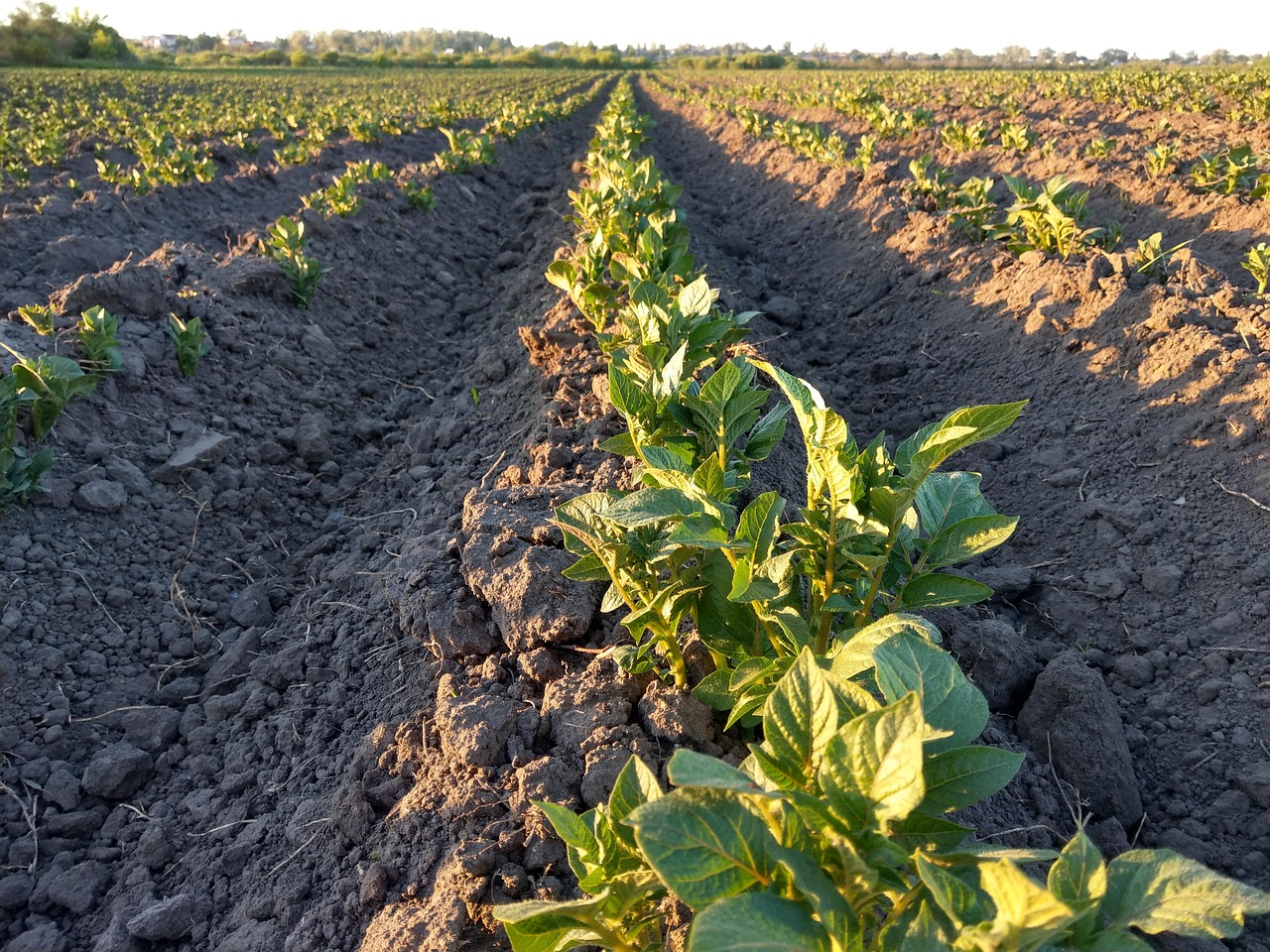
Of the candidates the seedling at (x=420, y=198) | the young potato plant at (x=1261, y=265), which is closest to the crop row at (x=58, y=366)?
the seedling at (x=420, y=198)

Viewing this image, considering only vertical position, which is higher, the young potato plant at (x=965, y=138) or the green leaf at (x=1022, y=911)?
the young potato plant at (x=965, y=138)

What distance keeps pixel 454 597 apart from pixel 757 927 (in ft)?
6.10


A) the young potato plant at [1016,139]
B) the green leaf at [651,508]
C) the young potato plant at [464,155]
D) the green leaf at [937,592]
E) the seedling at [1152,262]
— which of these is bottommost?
the green leaf at [937,592]

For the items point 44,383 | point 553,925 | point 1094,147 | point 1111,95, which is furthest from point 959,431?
point 1111,95

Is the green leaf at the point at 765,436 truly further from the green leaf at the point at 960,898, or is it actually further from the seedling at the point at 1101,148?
the seedling at the point at 1101,148

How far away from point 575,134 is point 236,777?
20.8 metres

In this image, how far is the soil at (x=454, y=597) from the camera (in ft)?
7.27

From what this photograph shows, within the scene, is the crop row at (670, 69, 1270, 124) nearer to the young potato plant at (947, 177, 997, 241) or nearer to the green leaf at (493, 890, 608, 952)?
the young potato plant at (947, 177, 997, 241)

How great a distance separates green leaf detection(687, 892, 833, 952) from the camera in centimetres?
105

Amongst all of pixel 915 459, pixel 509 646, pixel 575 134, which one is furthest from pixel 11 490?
pixel 575 134

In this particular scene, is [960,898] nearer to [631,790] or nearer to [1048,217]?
[631,790]

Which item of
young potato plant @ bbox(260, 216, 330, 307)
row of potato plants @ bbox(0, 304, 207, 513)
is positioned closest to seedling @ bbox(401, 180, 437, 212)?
young potato plant @ bbox(260, 216, 330, 307)

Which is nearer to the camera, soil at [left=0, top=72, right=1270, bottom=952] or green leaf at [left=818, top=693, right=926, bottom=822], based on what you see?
green leaf at [left=818, top=693, right=926, bottom=822]

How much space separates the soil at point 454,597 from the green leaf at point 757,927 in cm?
89
